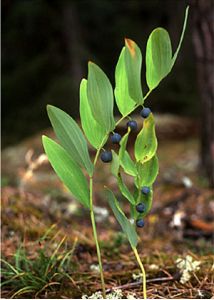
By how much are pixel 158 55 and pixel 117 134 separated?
21 cm

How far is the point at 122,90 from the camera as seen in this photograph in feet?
4.87

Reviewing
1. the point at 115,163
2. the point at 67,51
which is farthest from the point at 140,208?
the point at 67,51

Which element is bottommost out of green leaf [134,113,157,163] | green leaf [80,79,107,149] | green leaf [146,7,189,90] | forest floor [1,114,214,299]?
forest floor [1,114,214,299]

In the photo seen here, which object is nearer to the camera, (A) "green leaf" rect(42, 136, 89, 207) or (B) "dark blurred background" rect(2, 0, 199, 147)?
(A) "green leaf" rect(42, 136, 89, 207)

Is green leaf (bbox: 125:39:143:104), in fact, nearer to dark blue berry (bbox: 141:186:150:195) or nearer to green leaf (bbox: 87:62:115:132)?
green leaf (bbox: 87:62:115:132)

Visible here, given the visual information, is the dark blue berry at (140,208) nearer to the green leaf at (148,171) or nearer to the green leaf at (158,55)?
the green leaf at (148,171)

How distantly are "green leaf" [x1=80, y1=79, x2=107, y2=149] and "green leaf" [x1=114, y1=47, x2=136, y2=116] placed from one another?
7cm

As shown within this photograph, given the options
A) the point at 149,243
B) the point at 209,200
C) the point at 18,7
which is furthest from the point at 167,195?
the point at 18,7

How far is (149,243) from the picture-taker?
2785 mm

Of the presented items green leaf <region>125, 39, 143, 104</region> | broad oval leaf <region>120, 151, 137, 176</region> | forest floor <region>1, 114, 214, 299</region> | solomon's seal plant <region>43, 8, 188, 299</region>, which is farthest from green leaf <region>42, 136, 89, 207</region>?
forest floor <region>1, 114, 214, 299</region>

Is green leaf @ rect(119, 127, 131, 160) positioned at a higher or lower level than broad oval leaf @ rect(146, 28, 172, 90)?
lower

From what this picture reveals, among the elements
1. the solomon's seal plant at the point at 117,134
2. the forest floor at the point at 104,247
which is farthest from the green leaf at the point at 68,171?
the forest floor at the point at 104,247

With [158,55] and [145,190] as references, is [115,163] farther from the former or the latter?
[158,55]

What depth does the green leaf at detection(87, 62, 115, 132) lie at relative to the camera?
1.41 metres
